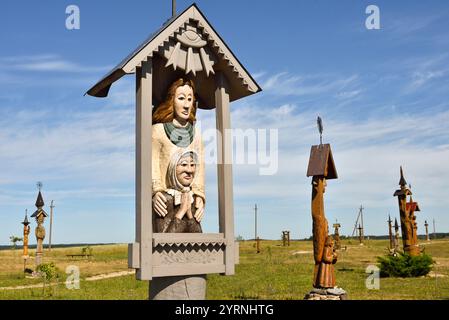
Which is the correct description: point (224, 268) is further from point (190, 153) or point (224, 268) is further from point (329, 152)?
point (329, 152)

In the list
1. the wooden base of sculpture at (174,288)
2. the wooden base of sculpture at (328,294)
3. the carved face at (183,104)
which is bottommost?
the wooden base of sculpture at (328,294)

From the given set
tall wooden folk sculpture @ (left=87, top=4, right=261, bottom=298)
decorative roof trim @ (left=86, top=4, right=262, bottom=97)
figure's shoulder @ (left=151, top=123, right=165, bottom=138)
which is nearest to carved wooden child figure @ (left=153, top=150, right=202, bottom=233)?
tall wooden folk sculpture @ (left=87, top=4, right=261, bottom=298)

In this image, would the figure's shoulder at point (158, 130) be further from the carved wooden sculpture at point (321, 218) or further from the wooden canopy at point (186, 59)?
the carved wooden sculpture at point (321, 218)

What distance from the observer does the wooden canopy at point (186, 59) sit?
6496 millimetres

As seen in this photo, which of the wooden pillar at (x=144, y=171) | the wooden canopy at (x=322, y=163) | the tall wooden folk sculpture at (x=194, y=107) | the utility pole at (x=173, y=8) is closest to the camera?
the wooden pillar at (x=144, y=171)

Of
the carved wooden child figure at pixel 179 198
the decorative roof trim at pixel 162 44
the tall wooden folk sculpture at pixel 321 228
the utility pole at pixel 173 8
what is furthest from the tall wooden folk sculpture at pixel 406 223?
the utility pole at pixel 173 8

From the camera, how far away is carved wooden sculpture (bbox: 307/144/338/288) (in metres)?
11.8

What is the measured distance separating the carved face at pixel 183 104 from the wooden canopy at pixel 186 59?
0.28 meters

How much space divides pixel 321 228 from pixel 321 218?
0.26m

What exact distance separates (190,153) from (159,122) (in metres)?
0.68

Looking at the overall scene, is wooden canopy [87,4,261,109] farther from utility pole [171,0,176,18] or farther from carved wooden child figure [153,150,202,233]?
carved wooden child figure [153,150,202,233]

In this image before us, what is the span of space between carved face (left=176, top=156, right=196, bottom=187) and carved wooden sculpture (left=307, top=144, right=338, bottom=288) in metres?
5.86
